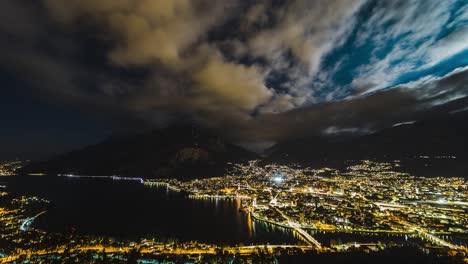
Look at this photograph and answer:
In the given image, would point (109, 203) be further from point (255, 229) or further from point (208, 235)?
point (255, 229)

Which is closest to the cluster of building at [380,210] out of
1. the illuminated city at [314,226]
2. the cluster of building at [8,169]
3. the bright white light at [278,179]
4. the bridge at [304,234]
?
the illuminated city at [314,226]

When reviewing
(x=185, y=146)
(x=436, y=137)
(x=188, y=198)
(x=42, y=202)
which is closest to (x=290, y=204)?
(x=188, y=198)

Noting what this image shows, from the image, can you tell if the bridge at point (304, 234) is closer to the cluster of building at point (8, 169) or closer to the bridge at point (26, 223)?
the bridge at point (26, 223)

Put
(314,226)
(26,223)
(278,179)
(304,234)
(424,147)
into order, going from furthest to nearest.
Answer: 1. (424,147)
2. (278,179)
3. (26,223)
4. (314,226)
5. (304,234)

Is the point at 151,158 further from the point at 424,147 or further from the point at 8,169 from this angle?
the point at 424,147

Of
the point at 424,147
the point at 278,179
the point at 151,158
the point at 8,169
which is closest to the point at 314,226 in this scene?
the point at 278,179


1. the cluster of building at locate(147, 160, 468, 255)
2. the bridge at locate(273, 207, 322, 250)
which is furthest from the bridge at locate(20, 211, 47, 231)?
the bridge at locate(273, 207, 322, 250)

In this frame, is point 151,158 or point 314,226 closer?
point 314,226

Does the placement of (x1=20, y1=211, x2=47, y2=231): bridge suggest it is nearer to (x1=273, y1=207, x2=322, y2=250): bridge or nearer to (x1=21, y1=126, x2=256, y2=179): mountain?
(x1=273, y1=207, x2=322, y2=250): bridge
